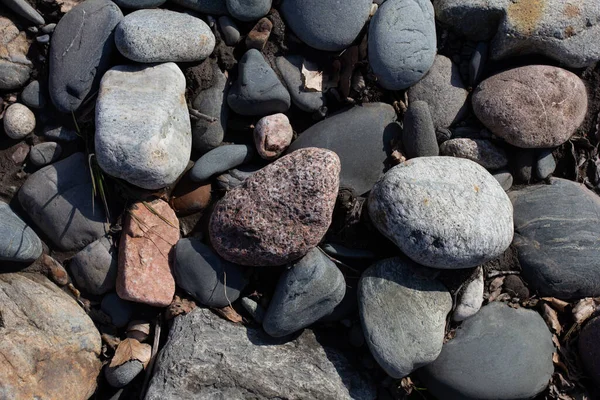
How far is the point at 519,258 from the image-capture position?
3.35 metres

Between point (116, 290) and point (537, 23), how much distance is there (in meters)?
2.97

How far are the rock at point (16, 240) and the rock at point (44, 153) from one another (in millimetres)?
316

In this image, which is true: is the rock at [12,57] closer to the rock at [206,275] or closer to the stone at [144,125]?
the stone at [144,125]

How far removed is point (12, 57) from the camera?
10.2 feet

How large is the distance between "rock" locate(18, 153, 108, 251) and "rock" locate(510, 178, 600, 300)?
2.57 m

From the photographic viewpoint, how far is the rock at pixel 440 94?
334cm

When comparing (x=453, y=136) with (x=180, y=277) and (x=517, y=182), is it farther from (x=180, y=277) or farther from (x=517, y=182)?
(x=180, y=277)

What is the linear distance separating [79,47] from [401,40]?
1855mm

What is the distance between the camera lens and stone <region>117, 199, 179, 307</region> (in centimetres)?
311

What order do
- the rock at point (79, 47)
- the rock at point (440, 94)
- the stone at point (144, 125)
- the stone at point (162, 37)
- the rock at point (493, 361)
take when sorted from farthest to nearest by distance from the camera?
the rock at point (440, 94) < the rock at point (493, 361) < the rock at point (79, 47) < the stone at point (162, 37) < the stone at point (144, 125)

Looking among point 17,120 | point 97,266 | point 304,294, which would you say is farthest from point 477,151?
point 17,120

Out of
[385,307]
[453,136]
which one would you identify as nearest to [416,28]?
[453,136]

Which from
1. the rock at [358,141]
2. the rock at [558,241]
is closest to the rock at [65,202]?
the rock at [358,141]

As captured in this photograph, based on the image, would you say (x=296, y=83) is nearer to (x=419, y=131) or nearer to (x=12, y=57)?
(x=419, y=131)
